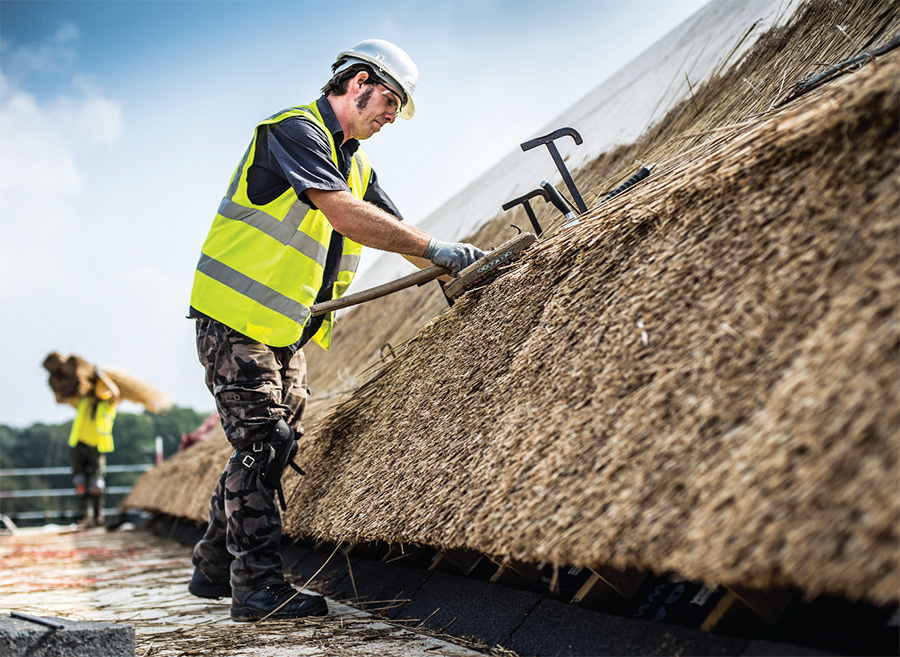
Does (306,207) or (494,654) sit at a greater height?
(306,207)

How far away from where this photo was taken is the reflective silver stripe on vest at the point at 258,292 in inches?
107

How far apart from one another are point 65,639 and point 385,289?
154cm

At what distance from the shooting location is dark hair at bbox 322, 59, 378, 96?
9.43 ft

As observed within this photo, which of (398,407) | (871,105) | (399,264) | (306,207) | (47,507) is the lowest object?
(47,507)

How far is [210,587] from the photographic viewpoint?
3.23 m

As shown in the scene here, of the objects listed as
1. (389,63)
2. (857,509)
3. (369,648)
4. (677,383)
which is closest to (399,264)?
(389,63)

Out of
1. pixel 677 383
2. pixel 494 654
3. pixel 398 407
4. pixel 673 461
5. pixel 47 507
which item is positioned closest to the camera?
pixel 673 461

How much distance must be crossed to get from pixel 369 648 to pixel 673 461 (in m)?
1.35

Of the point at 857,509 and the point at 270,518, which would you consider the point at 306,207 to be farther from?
the point at 857,509

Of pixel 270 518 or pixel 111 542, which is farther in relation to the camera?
pixel 111 542

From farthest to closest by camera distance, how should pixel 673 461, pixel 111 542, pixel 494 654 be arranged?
pixel 111 542
pixel 494 654
pixel 673 461

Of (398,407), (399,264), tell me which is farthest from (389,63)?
(399,264)

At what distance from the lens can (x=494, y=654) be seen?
210 centimetres

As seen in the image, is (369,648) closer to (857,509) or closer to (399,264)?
(857,509)
